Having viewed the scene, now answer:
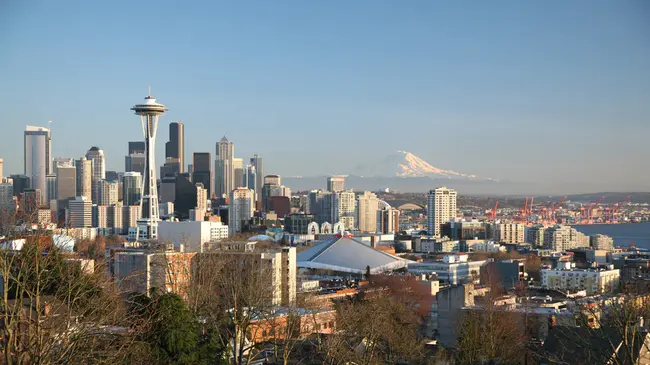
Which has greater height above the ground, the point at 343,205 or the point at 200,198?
the point at 200,198

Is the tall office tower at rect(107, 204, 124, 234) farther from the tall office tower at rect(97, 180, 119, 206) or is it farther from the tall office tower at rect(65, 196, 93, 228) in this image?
the tall office tower at rect(97, 180, 119, 206)

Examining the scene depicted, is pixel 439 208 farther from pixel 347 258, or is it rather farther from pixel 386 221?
pixel 347 258

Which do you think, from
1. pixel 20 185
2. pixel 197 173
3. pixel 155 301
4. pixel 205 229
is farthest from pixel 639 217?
pixel 155 301

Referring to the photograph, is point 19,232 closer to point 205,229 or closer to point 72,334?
point 72,334

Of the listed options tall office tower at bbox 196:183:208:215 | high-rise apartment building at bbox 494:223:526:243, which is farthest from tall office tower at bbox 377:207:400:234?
tall office tower at bbox 196:183:208:215

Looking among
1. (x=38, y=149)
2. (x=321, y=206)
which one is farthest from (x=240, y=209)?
(x=38, y=149)

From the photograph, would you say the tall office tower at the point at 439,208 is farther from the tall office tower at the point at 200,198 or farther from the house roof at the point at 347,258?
the house roof at the point at 347,258
